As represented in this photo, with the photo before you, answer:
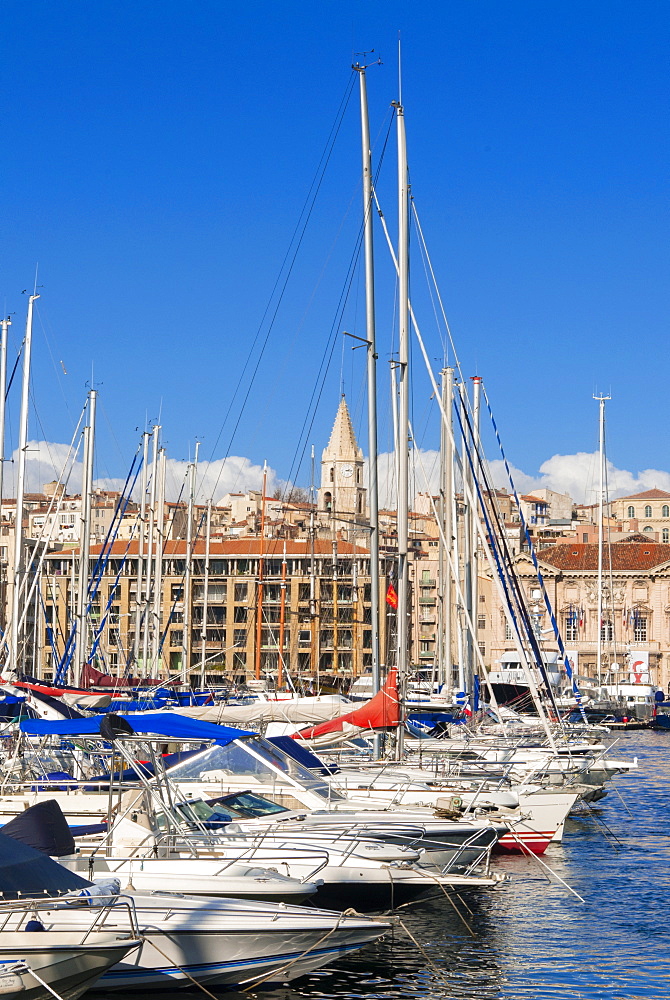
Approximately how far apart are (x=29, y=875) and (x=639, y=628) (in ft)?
338

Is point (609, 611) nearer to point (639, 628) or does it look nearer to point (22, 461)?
point (639, 628)

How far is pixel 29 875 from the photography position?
44.2 ft

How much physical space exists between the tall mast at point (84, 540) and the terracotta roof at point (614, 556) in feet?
217

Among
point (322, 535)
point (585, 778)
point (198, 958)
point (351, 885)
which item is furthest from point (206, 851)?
point (322, 535)

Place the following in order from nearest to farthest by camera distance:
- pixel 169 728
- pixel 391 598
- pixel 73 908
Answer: pixel 73 908 → pixel 169 728 → pixel 391 598

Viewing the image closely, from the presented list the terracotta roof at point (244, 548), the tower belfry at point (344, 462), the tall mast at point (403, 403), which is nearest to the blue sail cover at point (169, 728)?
the tall mast at point (403, 403)

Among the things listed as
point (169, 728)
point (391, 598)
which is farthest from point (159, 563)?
point (169, 728)

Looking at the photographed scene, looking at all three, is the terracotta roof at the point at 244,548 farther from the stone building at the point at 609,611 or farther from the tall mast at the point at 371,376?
the tall mast at the point at 371,376

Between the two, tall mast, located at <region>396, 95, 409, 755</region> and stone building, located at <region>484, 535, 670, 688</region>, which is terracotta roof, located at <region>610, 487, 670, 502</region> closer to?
stone building, located at <region>484, 535, 670, 688</region>

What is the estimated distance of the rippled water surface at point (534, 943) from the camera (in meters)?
16.0

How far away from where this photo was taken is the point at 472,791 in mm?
24828

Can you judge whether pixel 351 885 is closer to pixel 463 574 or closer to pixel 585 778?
pixel 585 778

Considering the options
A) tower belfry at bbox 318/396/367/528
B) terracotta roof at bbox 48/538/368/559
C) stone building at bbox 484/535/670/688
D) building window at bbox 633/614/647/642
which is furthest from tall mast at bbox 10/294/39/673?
tower belfry at bbox 318/396/367/528

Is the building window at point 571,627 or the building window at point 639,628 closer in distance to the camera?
the building window at point 639,628
